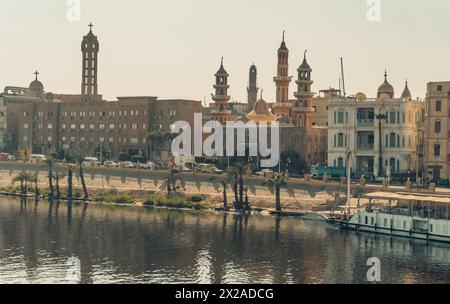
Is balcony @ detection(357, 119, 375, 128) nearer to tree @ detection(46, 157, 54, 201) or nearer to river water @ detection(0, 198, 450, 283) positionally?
river water @ detection(0, 198, 450, 283)

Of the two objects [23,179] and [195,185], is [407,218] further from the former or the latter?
[23,179]

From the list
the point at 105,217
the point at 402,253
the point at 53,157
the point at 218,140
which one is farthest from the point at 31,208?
the point at 402,253

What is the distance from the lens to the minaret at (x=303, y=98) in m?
163

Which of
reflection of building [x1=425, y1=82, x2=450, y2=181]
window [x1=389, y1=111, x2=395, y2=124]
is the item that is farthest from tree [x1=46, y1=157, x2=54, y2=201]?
reflection of building [x1=425, y1=82, x2=450, y2=181]

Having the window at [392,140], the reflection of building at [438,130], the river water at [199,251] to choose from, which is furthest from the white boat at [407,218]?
the window at [392,140]

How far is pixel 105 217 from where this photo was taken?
121125mm

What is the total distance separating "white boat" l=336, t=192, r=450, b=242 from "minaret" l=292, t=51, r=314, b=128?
176 ft

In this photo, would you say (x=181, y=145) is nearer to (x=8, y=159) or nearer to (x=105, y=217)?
(x=8, y=159)

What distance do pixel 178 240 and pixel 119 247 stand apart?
25.6 ft

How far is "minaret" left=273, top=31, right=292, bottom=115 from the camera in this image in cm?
17412

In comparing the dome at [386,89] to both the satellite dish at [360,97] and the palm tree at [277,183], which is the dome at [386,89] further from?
the palm tree at [277,183]

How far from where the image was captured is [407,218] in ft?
337

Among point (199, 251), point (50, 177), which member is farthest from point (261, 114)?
point (199, 251)

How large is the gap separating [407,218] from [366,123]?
4363 centimetres
